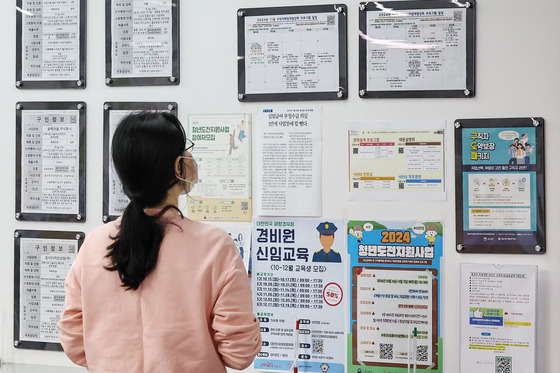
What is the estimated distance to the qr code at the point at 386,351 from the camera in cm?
171

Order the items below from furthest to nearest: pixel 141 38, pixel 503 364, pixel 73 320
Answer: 1. pixel 141 38
2. pixel 503 364
3. pixel 73 320

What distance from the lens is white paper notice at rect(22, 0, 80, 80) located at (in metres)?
1.94

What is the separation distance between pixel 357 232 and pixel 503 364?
523 millimetres

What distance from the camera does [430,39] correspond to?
1.70 meters

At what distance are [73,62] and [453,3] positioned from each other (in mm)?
1169

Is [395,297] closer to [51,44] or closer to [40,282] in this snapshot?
[40,282]

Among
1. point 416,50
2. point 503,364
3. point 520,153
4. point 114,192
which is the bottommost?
point 503,364

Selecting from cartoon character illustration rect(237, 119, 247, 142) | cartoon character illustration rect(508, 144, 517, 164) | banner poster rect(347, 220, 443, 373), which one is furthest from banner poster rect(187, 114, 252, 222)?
cartoon character illustration rect(508, 144, 517, 164)

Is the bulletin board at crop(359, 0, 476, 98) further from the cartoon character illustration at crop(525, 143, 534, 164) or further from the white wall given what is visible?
the cartoon character illustration at crop(525, 143, 534, 164)

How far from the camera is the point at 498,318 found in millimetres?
1642

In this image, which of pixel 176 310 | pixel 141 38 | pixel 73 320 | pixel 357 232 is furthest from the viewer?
pixel 141 38

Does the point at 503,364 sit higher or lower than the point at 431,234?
lower

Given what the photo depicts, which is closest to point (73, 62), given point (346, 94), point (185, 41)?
point (185, 41)

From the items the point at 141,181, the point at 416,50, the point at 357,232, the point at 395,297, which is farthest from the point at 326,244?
the point at 141,181
